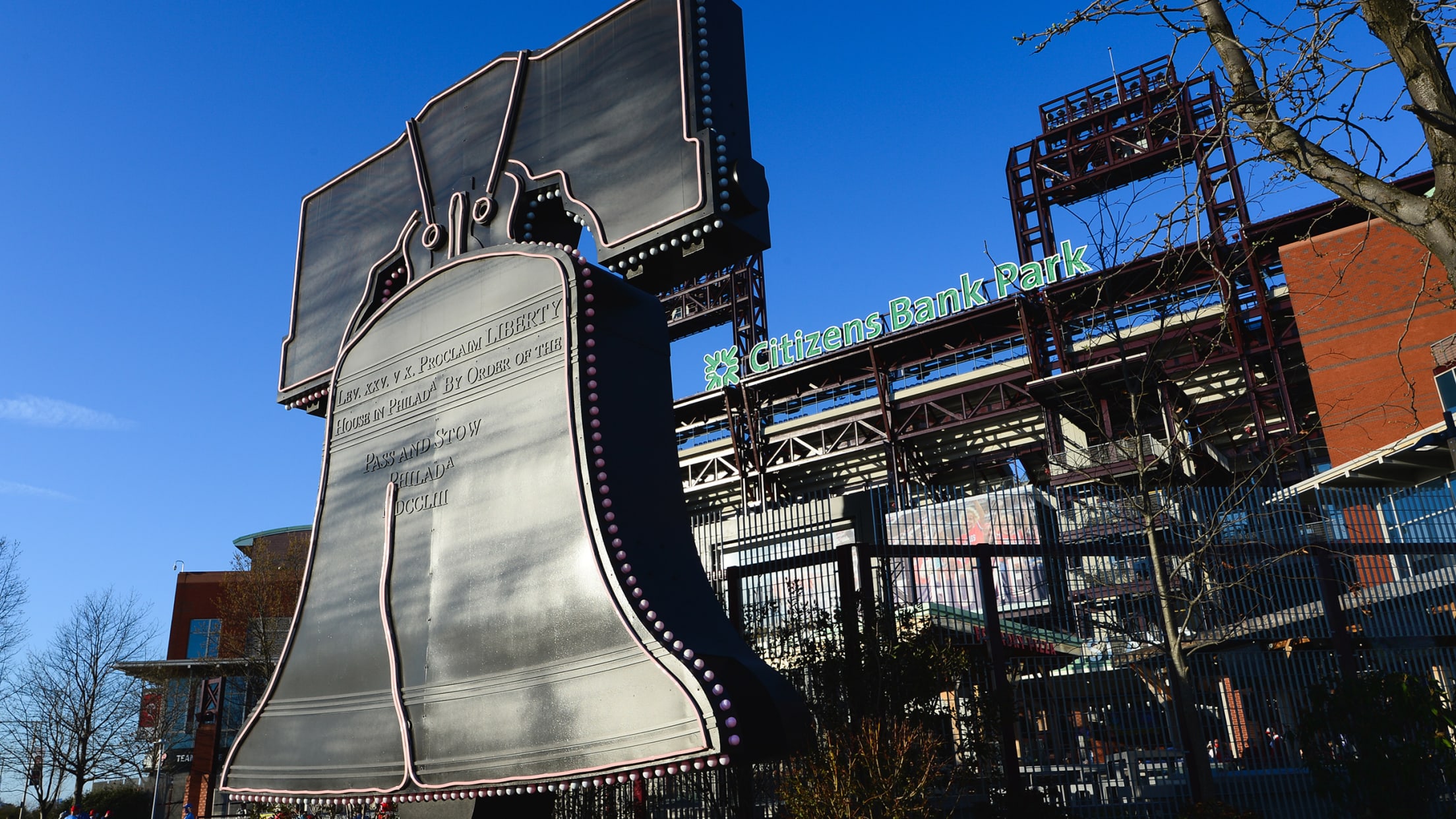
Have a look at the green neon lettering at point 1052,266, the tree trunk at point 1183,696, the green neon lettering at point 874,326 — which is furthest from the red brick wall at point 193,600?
the tree trunk at point 1183,696

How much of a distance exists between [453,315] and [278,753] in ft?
14.3

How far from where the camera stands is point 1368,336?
3127cm

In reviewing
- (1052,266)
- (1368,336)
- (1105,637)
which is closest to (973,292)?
(1052,266)

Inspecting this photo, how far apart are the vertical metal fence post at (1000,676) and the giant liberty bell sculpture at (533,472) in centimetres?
539

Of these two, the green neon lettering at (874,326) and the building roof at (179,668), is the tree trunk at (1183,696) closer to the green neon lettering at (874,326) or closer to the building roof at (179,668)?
the green neon lettering at (874,326)

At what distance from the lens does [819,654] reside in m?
11.1

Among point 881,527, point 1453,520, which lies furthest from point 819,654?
point 1453,520

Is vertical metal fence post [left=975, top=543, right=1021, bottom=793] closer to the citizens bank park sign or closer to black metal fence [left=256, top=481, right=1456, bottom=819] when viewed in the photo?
black metal fence [left=256, top=481, right=1456, bottom=819]

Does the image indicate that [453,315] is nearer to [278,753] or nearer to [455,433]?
[455,433]

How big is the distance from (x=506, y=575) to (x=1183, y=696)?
738 centimetres

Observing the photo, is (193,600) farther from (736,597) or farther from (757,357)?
(736,597)

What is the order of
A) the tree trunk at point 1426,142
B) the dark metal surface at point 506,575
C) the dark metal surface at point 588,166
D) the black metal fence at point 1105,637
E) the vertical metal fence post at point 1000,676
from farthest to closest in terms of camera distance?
the vertical metal fence post at point 1000,676 → the black metal fence at point 1105,637 → the dark metal surface at point 588,166 → the dark metal surface at point 506,575 → the tree trunk at point 1426,142

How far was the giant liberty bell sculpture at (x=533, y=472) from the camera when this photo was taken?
6.52 meters

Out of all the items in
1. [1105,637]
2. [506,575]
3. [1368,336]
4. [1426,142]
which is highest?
[1368,336]
